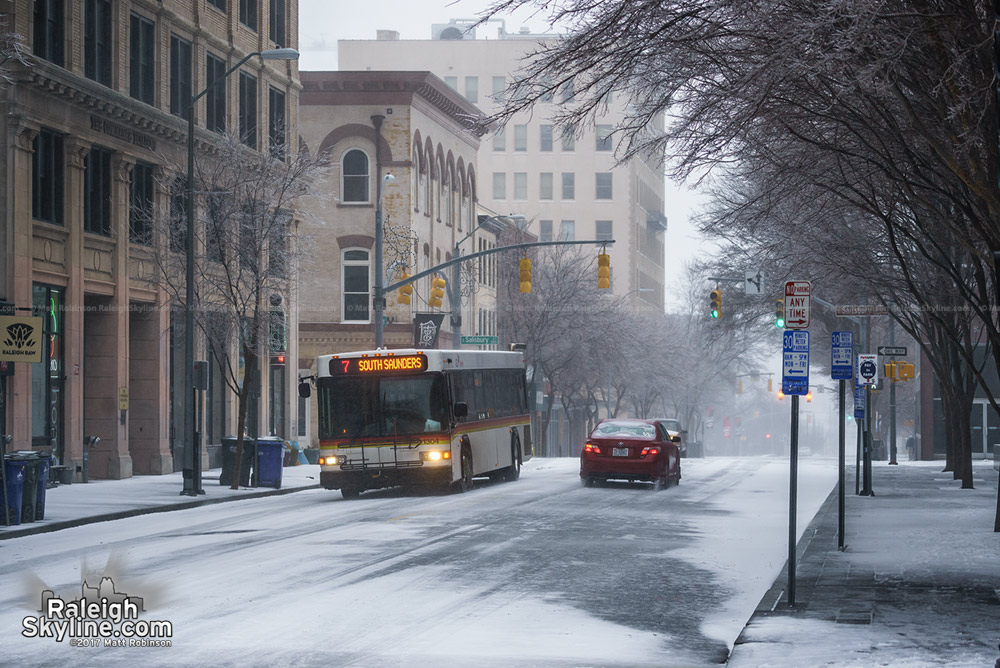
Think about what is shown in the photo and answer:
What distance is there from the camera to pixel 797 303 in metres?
14.1

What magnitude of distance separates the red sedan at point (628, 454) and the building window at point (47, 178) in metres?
12.8

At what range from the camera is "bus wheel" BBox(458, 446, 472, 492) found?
3103cm

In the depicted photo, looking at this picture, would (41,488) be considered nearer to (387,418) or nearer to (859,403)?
(387,418)

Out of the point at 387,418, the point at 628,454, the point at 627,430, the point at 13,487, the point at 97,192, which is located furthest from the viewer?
the point at 97,192

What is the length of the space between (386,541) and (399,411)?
10.1 metres

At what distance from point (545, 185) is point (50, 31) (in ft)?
278

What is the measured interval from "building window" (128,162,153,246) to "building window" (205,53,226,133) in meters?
4.04

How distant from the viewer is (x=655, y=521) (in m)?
23.5

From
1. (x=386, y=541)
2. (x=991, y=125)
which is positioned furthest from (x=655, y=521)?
(x=991, y=125)

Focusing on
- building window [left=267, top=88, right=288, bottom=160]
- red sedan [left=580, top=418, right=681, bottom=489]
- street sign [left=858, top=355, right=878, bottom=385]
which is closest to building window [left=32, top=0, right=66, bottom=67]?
building window [left=267, top=88, right=288, bottom=160]

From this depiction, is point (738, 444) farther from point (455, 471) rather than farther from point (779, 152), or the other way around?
point (779, 152)

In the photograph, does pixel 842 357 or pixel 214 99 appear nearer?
pixel 842 357

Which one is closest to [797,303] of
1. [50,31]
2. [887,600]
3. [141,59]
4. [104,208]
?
[887,600]

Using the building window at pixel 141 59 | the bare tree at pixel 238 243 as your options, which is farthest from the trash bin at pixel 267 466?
the building window at pixel 141 59
